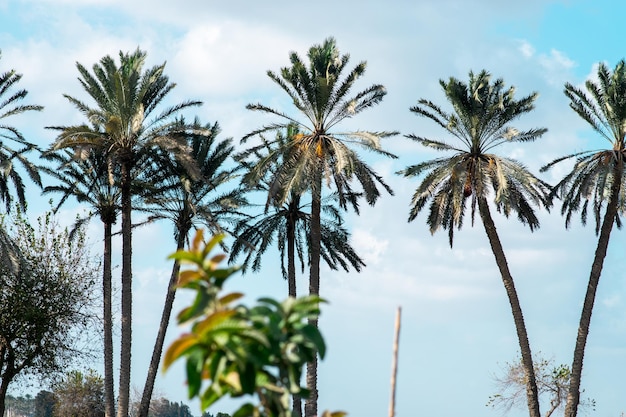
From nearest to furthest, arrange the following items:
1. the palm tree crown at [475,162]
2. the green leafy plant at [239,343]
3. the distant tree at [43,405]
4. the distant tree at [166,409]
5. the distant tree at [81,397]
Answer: the green leafy plant at [239,343]
the palm tree crown at [475,162]
the distant tree at [81,397]
the distant tree at [43,405]
the distant tree at [166,409]

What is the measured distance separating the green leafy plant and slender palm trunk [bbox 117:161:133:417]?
31686 millimetres

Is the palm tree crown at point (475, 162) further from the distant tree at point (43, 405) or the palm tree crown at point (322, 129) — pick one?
the distant tree at point (43, 405)

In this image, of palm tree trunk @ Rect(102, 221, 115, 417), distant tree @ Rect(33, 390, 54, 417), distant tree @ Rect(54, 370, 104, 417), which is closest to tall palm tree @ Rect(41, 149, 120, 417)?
palm tree trunk @ Rect(102, 221, 115, 417)

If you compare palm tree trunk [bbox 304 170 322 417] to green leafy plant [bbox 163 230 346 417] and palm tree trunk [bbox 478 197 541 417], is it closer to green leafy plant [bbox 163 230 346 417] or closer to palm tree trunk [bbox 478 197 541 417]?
palm tree trunk [bbox 478 197 541 417]

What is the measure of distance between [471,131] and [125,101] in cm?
1229

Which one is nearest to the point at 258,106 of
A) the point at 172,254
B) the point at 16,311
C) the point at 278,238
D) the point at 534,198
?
the point at 278,238

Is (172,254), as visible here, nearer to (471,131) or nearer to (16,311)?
(471,131)

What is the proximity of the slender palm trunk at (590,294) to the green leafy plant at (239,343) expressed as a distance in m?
30.7

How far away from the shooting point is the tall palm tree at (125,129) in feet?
115

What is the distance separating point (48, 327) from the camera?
43.1m

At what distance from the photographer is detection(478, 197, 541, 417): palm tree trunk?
34.7 metres

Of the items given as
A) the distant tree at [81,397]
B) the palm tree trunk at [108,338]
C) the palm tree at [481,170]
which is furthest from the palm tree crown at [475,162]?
the distant tree at [81,397]

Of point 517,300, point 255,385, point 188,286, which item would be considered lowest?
point 255,385

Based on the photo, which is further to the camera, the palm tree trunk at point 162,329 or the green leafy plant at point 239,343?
the palm tree trunk at point 162,329
